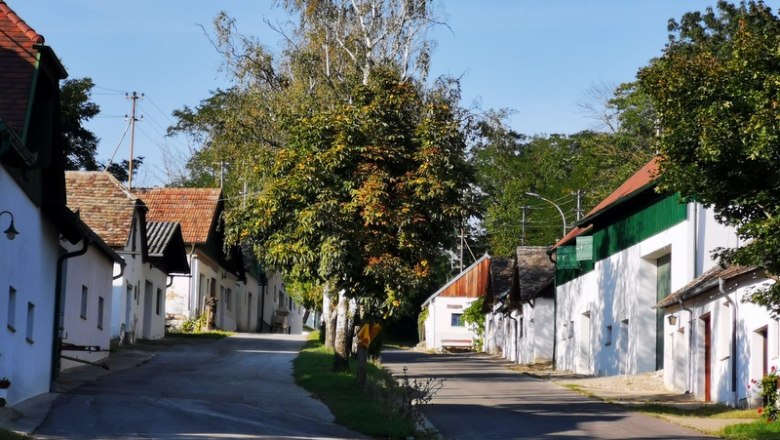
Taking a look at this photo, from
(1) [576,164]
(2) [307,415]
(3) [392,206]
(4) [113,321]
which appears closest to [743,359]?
(3) [392,206]

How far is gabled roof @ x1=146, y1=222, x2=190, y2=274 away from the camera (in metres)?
42.3

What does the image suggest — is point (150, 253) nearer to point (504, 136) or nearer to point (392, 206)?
point (504, 136)

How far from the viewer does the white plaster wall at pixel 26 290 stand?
18438 mm

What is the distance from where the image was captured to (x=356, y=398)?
2289 cm

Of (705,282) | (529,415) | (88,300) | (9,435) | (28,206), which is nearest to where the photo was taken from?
(9,435)

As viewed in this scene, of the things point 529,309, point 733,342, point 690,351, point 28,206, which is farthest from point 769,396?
point 529,309

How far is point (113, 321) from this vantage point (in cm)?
3628

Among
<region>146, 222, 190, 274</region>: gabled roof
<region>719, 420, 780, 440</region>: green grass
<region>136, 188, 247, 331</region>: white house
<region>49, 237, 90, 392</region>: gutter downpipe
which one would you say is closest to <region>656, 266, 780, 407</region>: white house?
<region>719, 420, 780, 440</region>: green grass

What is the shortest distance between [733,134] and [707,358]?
12.1 m

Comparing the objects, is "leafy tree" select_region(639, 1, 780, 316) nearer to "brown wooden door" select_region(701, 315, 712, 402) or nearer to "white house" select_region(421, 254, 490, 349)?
"brown wooden door" select_region(701, 315, 712, 402)

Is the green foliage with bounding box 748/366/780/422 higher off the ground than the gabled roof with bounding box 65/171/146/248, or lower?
lower

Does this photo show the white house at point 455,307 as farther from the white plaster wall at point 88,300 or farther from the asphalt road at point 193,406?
the white plaster wall at point 88,300

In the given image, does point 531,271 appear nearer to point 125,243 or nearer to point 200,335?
point 200,335

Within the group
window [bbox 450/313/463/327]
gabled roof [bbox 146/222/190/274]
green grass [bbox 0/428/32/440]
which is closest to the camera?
green grass [bbox 0/428/32/440]
